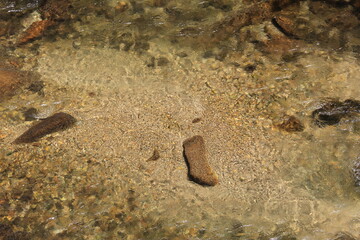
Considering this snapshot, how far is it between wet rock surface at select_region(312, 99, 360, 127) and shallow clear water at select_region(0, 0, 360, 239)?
0.06m

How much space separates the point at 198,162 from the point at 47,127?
138 centimetres

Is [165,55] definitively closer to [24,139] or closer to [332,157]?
[24,139]

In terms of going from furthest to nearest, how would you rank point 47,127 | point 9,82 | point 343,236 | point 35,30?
point 35,30, point 9,82, point 47,127, point 343,236

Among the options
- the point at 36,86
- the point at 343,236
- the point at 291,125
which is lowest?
the point at 343,236

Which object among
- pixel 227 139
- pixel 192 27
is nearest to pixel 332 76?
pixel 227 139

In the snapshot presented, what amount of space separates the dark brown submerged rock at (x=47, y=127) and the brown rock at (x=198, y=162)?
1095mm

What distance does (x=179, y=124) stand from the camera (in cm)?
405

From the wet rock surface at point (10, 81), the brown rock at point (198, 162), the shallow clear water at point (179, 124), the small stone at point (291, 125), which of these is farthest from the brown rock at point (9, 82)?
the small stone at point (291, 125)

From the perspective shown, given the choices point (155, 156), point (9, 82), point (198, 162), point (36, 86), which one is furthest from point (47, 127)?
point (198, 162)

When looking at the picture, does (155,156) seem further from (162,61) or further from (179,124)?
(162,61)

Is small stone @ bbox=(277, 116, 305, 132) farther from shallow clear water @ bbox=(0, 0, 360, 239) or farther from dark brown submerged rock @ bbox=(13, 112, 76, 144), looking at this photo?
dark brown submerged rock @ bbox=(13, 112, 76, 144)

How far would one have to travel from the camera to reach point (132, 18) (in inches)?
208

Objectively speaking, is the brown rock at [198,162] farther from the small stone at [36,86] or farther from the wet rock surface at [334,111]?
the small stone at [36,86]

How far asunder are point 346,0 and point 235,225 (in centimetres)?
334
